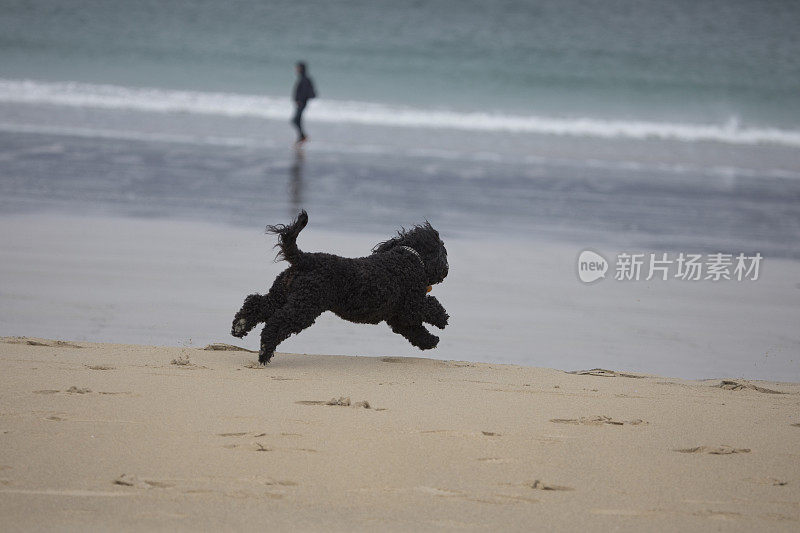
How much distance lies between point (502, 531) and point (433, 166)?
11.1 m

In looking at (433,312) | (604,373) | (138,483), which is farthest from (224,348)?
(604,373)

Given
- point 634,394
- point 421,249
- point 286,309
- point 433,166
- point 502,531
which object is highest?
point 433,166

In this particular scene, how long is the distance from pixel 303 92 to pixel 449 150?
300 cm

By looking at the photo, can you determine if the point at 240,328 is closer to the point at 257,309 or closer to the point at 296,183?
the point at 257,309

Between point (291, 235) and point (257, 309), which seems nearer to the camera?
point (291, 235)

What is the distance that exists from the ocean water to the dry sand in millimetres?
951

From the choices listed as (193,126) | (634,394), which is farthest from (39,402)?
(193,126)

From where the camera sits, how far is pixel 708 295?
7273mm

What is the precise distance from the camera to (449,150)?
16.1 m

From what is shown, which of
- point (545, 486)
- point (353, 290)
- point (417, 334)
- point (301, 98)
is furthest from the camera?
point (301, 98)

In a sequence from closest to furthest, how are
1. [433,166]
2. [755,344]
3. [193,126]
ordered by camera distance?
[755,344] < [433,166] < [193,126]

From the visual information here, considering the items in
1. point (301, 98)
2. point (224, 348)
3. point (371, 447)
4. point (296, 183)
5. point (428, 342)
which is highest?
point (301, 98)

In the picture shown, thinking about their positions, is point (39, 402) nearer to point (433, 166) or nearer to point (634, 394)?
point (634, 394)

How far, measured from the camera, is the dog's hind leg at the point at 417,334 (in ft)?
17.5
